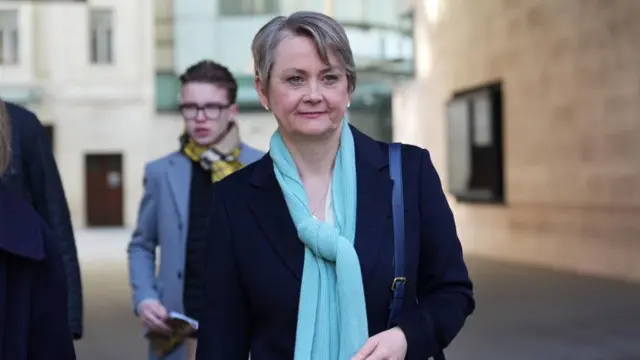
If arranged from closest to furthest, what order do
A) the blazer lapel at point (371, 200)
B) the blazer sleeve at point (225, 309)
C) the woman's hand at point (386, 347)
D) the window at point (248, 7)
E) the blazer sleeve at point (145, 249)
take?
the woman's hand at point (386, 347) → the blazer lapel at point (371, 200) → the blazer sleeve at point (225, 309) → the blazer sleeve at point (145, 249) → the window at point (248, 7)

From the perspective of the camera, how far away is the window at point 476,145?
1645 centimetres

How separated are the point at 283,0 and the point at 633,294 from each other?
684 inches

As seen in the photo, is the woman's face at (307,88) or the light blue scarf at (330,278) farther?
the woman's face at (307,88)

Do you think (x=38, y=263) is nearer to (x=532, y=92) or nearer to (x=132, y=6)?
(x=532, y=92)

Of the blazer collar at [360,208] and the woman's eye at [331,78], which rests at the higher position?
the woman's eye at [331,78]

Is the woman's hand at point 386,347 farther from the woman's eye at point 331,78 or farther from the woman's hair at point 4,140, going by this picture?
the woman's hair at point 4,140

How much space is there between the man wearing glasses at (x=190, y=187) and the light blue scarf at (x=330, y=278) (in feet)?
5.34

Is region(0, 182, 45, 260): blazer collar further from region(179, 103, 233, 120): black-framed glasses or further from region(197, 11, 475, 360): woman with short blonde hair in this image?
region(179, 103, 233, 120): black-framed glasses

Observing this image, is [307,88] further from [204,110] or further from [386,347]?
[204,110]

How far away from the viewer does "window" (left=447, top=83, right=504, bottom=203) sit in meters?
16.5

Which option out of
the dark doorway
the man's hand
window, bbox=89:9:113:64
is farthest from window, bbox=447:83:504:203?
window, bbox=89:9:113:64

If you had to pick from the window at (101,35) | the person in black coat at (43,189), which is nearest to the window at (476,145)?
the person in black coat at (43,189)

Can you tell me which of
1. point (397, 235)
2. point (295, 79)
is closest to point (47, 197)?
point (295, 79)

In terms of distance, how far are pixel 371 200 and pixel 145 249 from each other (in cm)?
203
